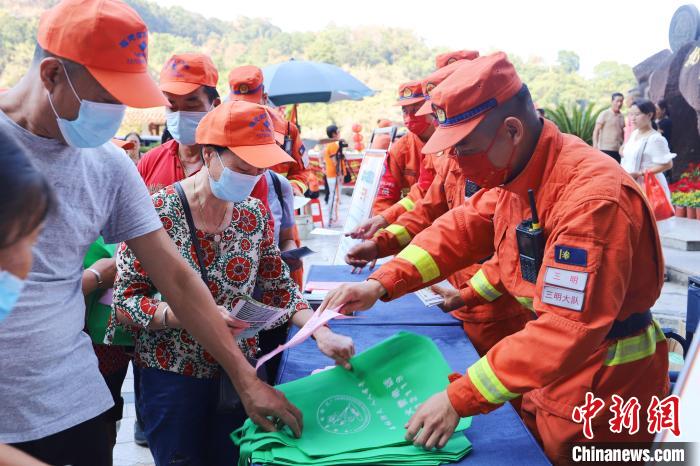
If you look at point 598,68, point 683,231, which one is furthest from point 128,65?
point 598,68

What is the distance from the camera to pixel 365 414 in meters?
1.72

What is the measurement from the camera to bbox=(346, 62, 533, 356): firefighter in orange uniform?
8.61ft

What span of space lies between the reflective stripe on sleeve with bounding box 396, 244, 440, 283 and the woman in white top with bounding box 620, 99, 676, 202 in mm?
5946

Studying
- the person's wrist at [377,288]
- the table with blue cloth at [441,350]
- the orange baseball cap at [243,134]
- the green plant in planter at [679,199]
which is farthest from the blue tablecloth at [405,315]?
the green plant in planter at [679,199]

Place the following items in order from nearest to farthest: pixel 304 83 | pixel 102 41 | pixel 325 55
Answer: pixel 102 41 < pixel 304 83 < pixel 325 55

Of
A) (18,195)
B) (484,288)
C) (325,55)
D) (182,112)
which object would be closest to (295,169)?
(182,112)

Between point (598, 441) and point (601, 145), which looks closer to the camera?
point (598, 441)

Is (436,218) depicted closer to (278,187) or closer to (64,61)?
(278,187)

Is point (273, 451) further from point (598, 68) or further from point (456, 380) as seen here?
point (598, 68)

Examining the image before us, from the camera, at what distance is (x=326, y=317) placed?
1.84 metres

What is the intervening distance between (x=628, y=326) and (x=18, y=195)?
158 cm

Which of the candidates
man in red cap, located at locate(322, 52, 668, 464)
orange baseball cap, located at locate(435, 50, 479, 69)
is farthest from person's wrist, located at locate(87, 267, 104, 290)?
orange baseball cap, located at locate(435, 50, 479, 69)

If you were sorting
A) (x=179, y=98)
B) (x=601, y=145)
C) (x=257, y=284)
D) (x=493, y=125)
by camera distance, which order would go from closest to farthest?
1. (x=493, y=125)
2. (x=257, y=284)
3. (x=179, y=98)
4. (x=601, y=145)

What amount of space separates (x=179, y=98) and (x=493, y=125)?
1702 millimetres
